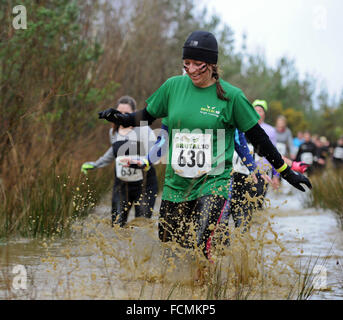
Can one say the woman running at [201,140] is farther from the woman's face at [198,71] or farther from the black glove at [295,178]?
the black glove at [295,178]

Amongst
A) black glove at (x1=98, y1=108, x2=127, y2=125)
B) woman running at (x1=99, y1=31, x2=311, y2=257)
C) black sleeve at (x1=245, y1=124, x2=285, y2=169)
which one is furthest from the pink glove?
black glove at (x1=98, y1=108, x2=127, y2=125)

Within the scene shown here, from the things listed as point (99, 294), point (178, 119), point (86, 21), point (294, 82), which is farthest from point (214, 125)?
point (294, 82)

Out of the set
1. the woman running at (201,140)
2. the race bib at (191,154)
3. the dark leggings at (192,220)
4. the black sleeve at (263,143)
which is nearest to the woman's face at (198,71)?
the woman running at (201,140)

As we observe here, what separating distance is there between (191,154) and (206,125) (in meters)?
0.24

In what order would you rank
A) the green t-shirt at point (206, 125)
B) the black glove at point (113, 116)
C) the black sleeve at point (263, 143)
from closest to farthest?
the green t-shirt at point (206, 125), the black sleeve at point (263, 143), the black glove at point (113, 116)

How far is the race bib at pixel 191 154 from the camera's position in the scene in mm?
4668

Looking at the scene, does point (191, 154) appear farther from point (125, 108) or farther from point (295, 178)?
point (125, 108)

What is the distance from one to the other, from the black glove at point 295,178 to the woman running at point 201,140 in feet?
0.97

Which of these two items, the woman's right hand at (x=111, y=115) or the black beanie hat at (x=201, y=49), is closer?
the black beanie hat at (x=201, y=49)

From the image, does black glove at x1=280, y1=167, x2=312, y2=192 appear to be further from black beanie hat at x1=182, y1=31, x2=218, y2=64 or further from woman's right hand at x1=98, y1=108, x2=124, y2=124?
woman's right hand at x1=98, y1=108, x2=124, y2=124

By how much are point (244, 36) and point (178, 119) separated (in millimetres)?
32496

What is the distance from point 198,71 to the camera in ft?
15.4

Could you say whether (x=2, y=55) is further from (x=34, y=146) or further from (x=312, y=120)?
(x=312, y=120)

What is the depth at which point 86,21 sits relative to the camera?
1100 centimetres
